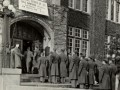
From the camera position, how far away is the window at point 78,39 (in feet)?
83.5

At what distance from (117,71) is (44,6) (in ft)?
24.2

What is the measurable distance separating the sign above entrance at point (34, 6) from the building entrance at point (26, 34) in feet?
3.49

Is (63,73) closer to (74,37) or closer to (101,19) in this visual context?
(74,37)

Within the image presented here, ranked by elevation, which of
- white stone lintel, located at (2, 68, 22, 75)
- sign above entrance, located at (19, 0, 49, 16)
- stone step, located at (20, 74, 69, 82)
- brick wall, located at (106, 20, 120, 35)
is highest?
sign above entrance, located at (19, 0, 49, 16)

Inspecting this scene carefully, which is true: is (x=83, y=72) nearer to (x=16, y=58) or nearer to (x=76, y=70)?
(x=76, y=70)

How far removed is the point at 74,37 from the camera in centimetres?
2583

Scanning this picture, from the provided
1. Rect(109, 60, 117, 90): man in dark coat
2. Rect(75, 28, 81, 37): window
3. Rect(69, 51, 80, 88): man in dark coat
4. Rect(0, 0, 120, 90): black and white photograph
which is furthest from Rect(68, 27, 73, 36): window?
Rect(109, 60, 117, 90): man in dark coat

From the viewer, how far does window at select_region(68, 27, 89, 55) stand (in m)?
25.5

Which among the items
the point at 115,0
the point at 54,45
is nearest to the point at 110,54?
the point at 54,45

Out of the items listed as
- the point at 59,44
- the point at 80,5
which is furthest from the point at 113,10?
the point at 59,44

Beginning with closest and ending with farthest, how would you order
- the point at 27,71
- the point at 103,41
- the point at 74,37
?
the point at 27,71 → the point at 74,37 → the point at 103,41

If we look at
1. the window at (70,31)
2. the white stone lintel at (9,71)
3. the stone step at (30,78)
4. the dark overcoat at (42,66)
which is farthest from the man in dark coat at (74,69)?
the window at (70,31)

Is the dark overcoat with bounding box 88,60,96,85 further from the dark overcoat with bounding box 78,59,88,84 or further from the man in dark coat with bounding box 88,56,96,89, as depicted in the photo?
the dark overcoat with bounding box 78,59,88,84

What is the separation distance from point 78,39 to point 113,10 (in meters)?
6.55
